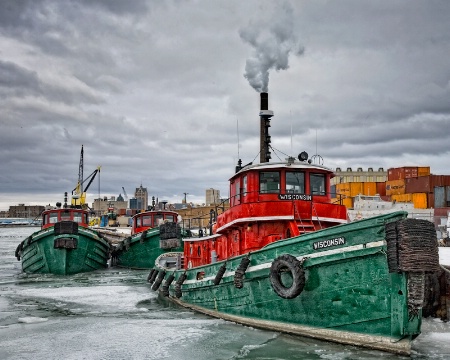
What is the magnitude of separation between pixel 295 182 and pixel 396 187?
41962mm

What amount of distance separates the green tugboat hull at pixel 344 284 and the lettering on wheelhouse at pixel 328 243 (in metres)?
0.02

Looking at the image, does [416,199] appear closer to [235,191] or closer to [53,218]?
[53,218]

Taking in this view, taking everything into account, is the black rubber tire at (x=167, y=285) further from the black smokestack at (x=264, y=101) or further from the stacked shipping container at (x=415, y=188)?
the stacked shipping container at (x=415, y=188)

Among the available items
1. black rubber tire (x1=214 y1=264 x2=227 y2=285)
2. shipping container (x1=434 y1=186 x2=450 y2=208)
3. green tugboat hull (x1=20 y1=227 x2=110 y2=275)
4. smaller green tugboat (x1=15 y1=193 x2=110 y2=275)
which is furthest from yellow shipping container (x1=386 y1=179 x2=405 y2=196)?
black rubber tire (x1=214 y1=264 x2=227 y2=285)

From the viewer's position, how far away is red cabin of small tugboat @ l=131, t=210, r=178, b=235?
29.4m

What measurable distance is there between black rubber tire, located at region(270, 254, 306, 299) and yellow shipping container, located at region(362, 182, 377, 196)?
48098 mm

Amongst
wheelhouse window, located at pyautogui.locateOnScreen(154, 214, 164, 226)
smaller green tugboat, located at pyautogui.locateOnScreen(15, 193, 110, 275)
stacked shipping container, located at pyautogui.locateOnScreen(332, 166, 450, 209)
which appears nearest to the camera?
smaller green tugboat, located at pyautogui.locateOnScreen(15, 193, 110, 275)

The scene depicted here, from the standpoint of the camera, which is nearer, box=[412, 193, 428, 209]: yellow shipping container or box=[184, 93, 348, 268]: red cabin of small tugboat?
box=[184, 93, 348, 268]: red cabin of small tugboat

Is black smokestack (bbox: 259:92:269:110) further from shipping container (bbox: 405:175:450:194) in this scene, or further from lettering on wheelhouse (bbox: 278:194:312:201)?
shipping container (bbox: 405:175:450:194)

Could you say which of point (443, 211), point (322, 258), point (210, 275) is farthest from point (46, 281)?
point (443, 211)

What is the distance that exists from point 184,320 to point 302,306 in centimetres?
392

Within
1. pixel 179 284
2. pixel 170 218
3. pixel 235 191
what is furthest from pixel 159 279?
pixel 170 218

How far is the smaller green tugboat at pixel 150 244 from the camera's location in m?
25.1

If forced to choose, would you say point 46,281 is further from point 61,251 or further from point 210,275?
point 210,275
